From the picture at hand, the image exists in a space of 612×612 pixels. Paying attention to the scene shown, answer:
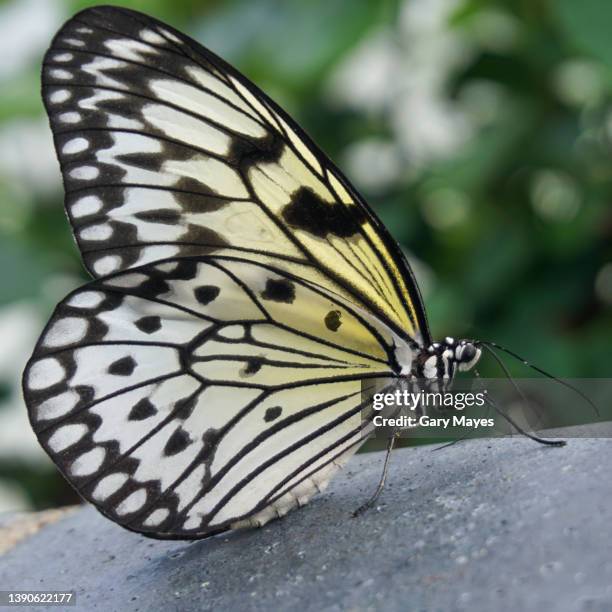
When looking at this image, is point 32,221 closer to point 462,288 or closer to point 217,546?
point 462,288

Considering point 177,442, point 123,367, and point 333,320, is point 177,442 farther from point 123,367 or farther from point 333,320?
point 333,320

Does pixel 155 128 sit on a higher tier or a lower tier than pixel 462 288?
higher

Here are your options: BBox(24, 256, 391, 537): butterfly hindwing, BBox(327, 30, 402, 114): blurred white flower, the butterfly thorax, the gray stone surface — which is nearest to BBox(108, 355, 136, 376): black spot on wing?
BBox(24, 256, 391, 537): butterfly hindwing

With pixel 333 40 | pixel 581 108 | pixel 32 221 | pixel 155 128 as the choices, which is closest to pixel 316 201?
pixel 155 128

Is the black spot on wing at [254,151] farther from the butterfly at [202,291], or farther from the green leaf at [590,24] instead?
the green leaf at [590,24]

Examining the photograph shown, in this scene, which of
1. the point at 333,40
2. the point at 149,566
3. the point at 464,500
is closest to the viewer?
the point at 464,500

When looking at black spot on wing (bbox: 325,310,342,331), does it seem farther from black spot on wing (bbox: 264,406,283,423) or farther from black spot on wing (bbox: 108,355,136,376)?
black spot on wing (bbox: 108,355,136,376)
